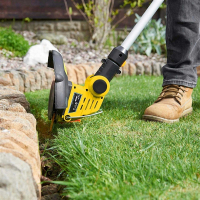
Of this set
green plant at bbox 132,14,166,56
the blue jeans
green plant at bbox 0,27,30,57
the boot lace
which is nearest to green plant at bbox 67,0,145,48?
green plant at bbox 132,14,166,56

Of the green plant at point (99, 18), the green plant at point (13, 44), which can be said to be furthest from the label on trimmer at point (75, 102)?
the green plant at point (99, 18)

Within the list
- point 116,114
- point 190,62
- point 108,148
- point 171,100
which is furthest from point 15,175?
point 190,62

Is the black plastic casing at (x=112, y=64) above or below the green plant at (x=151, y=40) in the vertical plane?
above

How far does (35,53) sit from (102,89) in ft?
10.1

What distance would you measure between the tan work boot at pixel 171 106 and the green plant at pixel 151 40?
12.1ft

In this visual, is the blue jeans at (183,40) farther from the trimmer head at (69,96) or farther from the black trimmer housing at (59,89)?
the black trimmer housing at (59,89)

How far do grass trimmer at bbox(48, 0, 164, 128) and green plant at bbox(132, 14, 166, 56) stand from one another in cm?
403

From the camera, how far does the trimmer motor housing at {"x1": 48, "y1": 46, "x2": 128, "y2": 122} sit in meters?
1.53

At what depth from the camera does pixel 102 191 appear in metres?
0.95

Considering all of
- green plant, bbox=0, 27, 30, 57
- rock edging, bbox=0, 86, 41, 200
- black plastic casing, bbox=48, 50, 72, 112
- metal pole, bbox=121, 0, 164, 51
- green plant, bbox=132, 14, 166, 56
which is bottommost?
green plant, bbox=0, 27, 30, 57

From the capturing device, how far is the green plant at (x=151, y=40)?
18.8ft

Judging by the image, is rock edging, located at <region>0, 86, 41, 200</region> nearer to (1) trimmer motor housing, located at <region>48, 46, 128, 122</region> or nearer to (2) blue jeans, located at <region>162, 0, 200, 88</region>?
(1) trimmer motor housing, located at <region>48, 46, 128, 122</region>

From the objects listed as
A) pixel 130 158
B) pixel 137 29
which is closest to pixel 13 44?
pixel 137 29

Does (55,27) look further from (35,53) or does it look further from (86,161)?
(86,161)
